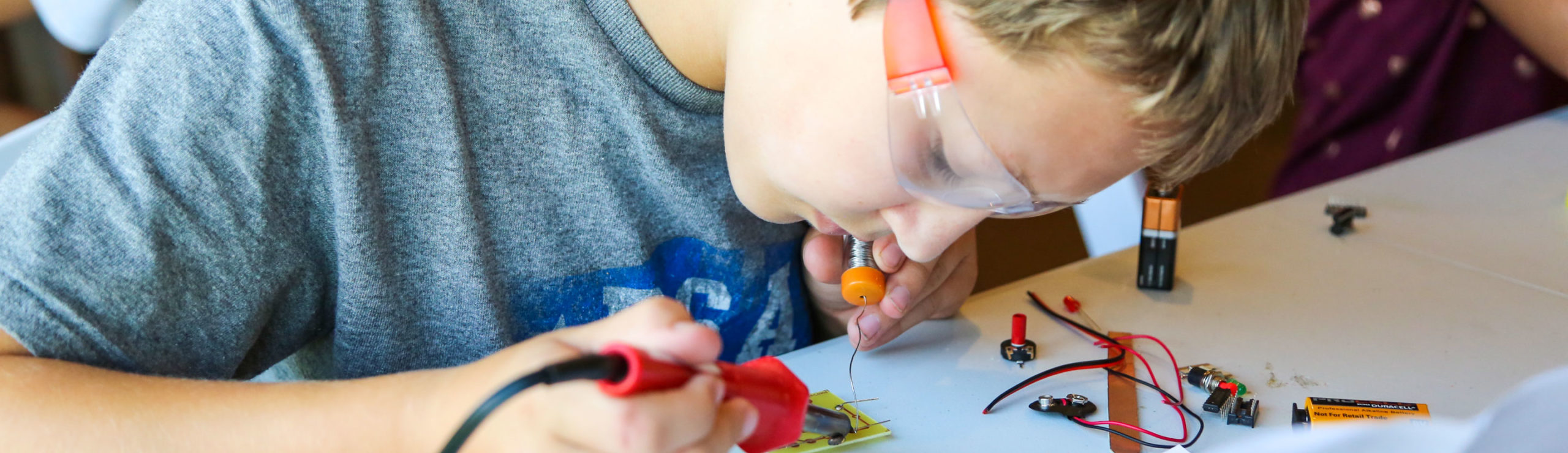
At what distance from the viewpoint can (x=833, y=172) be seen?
739 mm

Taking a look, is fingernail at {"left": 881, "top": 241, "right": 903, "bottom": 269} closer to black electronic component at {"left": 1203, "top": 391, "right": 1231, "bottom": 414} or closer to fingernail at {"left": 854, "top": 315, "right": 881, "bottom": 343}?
fingernail at {"left": 854, "top": 315, "right": 881, "bottom": 343}

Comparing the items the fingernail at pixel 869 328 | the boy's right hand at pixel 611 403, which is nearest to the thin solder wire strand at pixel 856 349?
the fingernail at pixel 869 328

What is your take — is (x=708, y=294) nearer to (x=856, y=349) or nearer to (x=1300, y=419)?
(x=856, y=349)

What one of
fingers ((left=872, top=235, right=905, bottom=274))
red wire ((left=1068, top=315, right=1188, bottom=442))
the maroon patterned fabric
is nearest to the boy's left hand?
fingers ((left=872, top=235, right=905, bottom=274))

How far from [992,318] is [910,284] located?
0.12 m

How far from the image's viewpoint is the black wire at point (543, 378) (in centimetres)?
48

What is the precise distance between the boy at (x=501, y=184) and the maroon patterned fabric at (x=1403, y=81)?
126 cm

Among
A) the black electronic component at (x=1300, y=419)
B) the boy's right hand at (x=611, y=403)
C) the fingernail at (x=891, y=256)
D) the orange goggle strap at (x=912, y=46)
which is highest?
the orange goggle strap at (x=912, y=46)

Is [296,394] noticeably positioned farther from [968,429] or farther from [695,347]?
[968,429]

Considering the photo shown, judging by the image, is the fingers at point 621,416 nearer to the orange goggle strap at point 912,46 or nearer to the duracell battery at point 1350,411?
the orange goggle strap at point 912,46

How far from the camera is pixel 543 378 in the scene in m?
0.49

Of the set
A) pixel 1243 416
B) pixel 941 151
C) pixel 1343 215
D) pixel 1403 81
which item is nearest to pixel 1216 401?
pixel 1243 416

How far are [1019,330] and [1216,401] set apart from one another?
0.18m

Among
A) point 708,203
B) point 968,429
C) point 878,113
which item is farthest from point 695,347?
point 708,203
